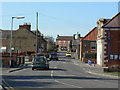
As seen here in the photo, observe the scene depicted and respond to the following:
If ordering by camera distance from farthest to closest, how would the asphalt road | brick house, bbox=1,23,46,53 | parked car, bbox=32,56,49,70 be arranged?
brick house, bbox=1,23,46,53
parked car, bbox=32,56,49,70
the asphalt road

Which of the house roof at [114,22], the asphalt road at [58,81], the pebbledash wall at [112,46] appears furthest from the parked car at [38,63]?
the house roof at [114,22]

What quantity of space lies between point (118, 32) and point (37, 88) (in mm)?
22542

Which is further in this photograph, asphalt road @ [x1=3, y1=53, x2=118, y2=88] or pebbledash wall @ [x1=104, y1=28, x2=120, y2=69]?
pebbledash wall @ [x1=104, y1=28, x2=120, y2=69]

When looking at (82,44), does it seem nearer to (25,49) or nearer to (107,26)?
(25,49)

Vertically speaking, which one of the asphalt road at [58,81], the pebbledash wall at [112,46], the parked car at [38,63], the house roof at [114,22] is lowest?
the asphalt road at [58,81]

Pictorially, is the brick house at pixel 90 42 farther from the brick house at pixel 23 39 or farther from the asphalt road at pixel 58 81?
the asphalt road at pixel 58 81

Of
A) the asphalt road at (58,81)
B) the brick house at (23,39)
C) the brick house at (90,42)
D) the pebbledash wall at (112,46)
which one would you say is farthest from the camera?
the brick house at (23,39)

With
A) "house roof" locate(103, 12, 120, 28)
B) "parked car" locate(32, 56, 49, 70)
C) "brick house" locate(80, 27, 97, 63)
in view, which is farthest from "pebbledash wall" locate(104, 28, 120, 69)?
"brick house" locate(80, 27, 97, 63)

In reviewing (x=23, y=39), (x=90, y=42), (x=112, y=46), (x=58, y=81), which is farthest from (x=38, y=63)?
(x=23, y=39)

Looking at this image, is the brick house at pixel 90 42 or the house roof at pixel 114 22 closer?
the house roof at pixel 114 22

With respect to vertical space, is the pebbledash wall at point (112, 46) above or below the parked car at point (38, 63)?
above

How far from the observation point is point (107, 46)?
117 ft

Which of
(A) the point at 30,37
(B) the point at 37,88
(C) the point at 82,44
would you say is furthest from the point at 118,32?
(A) the point at 30,37

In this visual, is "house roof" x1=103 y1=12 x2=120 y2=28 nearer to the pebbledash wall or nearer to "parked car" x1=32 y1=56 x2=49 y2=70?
the pebbledash wall
